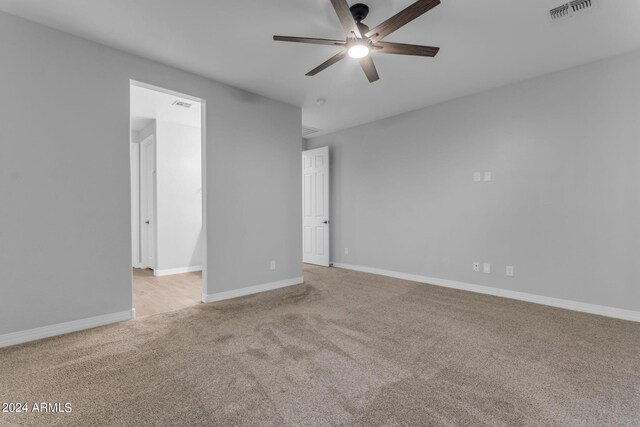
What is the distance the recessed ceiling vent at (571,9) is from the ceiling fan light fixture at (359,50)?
4.89 ft

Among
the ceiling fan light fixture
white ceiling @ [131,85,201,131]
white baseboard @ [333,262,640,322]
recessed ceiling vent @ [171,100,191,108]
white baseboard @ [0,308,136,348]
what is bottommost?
white baseboard @ [333,262,640,322]

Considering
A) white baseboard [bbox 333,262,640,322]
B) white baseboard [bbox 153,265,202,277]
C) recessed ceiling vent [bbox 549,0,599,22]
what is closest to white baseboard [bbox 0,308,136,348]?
white baseboard [bbox 153,265,202,277]

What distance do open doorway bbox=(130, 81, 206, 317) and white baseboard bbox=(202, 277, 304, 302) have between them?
964 millimetres

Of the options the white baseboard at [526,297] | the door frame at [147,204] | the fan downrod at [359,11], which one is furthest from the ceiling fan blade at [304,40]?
the door frame at [147,204]

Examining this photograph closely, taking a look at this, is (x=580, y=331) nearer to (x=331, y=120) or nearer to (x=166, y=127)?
(x=331, y=120)

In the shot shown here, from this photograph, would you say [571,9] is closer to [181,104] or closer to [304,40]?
[304,40]

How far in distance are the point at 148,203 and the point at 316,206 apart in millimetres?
3120

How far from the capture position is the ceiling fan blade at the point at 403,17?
5.92 ft

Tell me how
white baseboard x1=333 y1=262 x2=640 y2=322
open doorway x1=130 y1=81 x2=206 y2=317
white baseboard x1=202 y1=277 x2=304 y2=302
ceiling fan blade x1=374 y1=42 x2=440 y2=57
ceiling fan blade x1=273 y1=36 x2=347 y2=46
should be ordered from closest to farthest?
ceiling fan blade x1=273 y1=36 x2=347 y2=46 → ceiling fan blade x1=374 y1=42 x2=440 y2=57 → white baseboard x1=333 y1=262 x2=640 y2=322 → white baseboard x1=202 y1=277 x2=304 y2=302 → open doorway x1=130 y1=81 x2=206 y2=317

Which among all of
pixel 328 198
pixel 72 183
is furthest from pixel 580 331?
pixel 72 183

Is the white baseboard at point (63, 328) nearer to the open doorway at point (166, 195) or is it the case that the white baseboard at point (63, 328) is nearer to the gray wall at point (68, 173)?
the gray wall at point (68, 173)

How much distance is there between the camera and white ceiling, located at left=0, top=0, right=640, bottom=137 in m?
2.32

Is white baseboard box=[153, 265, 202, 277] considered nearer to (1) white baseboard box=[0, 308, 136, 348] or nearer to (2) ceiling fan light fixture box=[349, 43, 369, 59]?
(1) white baseboard box=[0, 308, 136, 348]

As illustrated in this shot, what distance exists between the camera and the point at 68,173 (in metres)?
2.65
